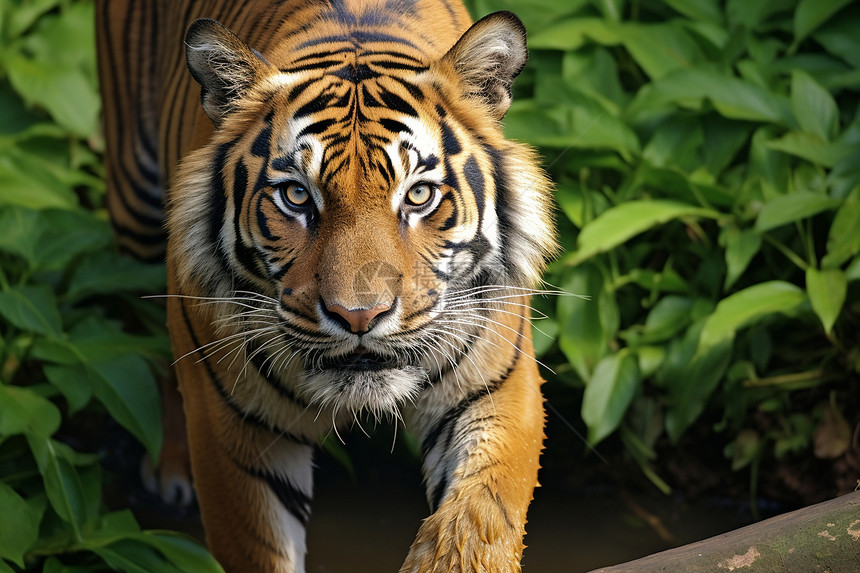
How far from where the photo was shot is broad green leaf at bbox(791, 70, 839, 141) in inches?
129

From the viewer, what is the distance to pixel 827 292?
2914 mm

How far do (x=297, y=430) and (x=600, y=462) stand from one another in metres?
1.45

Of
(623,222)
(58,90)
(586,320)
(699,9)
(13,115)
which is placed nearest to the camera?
(623,222)

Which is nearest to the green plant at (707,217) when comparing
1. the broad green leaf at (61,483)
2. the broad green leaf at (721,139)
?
the broad green leaf at (721,139)

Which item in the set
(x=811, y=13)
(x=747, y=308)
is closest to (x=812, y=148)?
(x=811, y=13)

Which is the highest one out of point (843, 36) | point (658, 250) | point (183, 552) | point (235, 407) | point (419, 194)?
point (843, 36)

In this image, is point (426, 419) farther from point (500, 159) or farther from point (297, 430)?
point (500, 159)

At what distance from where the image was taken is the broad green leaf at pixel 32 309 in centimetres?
289

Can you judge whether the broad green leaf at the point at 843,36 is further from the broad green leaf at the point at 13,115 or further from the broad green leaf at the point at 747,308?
the broad green leaf at the point at 13,115

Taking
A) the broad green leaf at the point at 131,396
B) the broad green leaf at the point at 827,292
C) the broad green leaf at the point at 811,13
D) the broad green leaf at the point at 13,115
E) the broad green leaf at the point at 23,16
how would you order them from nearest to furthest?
the broad green leaf at the point at 131,396
the broad green leaf at the point at 827,292
the broad green leaf at the point at 811,13
the broad green leaf at the point at 13,115
the broad green leaf at the point at 23,16

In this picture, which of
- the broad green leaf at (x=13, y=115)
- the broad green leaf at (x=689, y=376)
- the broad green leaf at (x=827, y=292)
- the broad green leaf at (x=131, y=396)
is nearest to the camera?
the broad green leaf at (x=131, y=396)

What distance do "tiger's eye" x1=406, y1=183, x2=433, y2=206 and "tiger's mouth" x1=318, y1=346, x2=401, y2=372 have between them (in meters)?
0.31

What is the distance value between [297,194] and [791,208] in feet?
5.78

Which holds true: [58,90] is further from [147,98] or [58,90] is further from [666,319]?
[666,319]
